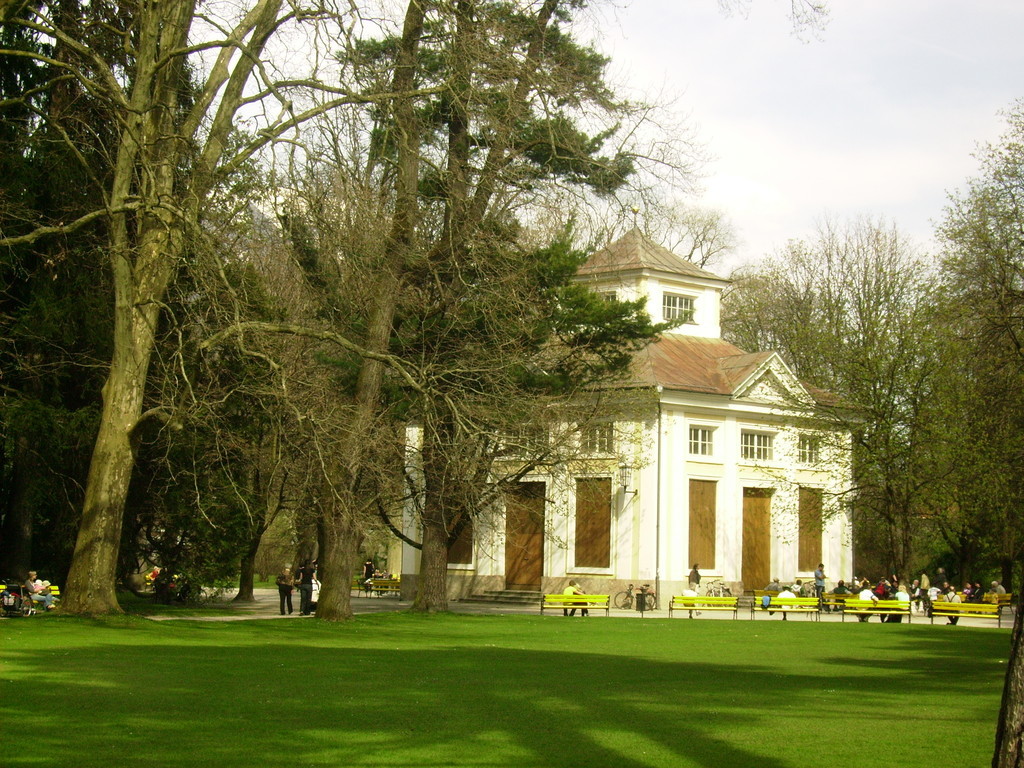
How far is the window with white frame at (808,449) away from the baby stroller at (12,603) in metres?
28.0

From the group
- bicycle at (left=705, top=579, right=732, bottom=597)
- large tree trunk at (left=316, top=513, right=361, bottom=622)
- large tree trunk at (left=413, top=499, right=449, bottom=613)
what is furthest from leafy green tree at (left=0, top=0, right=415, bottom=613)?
bicycle at (left=705, top=579, right=732, bottom=597)

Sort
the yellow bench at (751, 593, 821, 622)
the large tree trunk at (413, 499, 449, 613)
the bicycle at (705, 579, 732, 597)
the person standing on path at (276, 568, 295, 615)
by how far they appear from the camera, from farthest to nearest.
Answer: the bicycle at (705, 579, 732, 597) < the yellow bench at (751, 593, 821, 622) < the large tree trunk at (413, 499, 449, 613) < the person standing on path at (276, 568, 295, 615)

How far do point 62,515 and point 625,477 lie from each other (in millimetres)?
19974

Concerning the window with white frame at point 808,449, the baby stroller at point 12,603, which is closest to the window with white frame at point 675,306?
the window with white frame at point 808,449

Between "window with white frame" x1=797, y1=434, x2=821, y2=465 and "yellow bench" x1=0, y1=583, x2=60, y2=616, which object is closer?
"yellow bench" x1=0, y1=583, x2=60, y2=616

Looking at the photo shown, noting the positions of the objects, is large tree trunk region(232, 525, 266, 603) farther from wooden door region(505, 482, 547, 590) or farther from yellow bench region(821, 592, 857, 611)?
yellow bench region(821, 592, 857, 611)

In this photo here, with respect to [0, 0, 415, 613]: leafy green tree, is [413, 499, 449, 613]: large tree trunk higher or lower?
lower

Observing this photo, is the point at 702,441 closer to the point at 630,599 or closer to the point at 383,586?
the point at 630,599

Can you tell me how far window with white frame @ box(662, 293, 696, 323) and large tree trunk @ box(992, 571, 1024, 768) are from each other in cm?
4096

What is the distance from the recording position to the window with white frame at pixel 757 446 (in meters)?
44.5

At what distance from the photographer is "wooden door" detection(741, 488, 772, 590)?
1711 inches

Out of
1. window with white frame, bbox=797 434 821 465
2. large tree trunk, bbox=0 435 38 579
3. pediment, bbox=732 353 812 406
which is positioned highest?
pediment, bbox=732 353 812 406

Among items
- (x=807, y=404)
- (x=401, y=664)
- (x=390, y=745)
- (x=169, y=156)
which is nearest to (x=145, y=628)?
(x=401, y=664)

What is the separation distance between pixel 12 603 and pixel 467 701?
1335 centimetres
